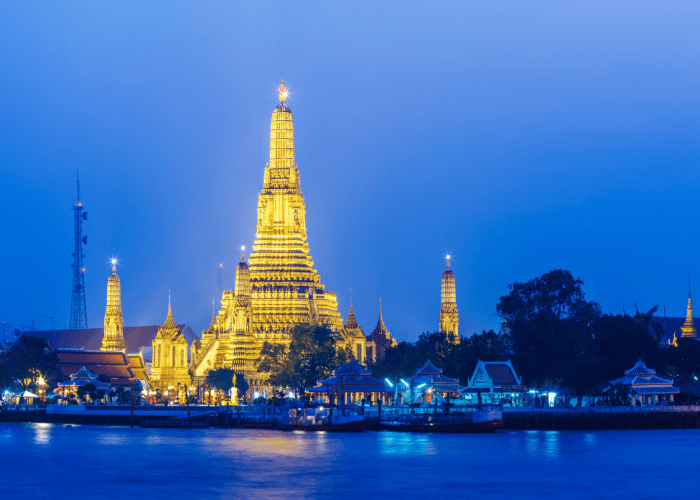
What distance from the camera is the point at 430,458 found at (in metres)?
72.5

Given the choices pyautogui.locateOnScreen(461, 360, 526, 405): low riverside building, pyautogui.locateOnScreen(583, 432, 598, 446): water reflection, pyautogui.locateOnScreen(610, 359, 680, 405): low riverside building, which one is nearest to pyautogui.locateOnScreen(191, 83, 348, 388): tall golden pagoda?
pyautogui.locateOnScreen(461, 360, 526, 405): low riverside building

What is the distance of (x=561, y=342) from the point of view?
3757 inches

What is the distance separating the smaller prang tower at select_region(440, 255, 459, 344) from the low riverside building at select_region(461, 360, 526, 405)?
141 feet

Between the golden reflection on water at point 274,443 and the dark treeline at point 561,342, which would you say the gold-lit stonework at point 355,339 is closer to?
the dark treeline at point 561,342

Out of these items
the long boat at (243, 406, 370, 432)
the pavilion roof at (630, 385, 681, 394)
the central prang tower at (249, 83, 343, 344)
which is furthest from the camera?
the central prang tower at (249, 83, 343, 344)

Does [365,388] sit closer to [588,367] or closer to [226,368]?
[588,367]

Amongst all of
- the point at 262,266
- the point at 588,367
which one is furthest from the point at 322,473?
the point at 262,266

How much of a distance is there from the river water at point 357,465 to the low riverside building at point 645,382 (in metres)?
3.96

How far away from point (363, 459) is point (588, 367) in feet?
86.3

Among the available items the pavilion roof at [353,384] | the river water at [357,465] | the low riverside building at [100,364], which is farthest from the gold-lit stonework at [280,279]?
the river water at [357,465]

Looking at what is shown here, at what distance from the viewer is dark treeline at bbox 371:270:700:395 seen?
95.1 metres

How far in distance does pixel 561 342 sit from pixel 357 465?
98.4 feet

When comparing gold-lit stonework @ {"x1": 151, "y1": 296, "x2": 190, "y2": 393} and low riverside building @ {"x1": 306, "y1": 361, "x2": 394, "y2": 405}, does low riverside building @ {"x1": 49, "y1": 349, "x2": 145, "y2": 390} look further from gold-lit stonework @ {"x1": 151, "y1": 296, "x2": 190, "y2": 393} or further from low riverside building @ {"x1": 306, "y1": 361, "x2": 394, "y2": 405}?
low riverside building @ {"x1": 306, "y1": 361, "x2": 394, "y2": 405}

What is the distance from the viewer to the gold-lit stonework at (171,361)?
470ft
